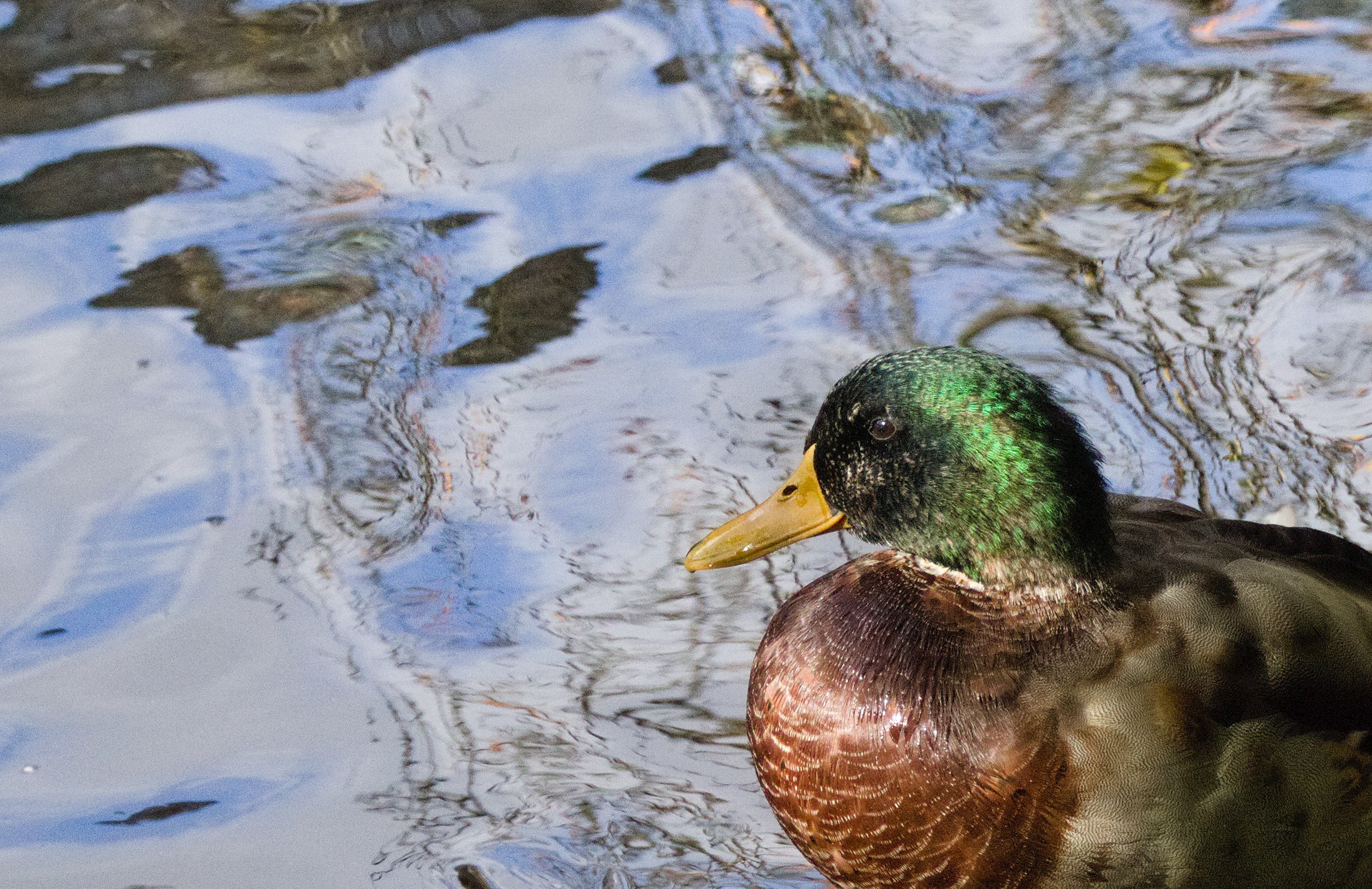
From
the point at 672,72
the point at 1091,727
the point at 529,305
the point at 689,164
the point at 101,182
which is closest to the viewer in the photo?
the point at 1091,727

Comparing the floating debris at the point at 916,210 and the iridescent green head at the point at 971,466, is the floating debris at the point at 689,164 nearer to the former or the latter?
the floating debris at the point at 916,210

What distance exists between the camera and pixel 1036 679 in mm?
2908

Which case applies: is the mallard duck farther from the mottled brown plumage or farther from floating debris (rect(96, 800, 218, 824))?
floating debris (rect(96, 800, 218, 824))

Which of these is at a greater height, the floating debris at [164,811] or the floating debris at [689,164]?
the floating debris at [689,164]

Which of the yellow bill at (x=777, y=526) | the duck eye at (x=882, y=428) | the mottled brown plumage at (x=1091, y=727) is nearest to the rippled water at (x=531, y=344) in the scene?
the mottled brown plumage at (x=1091, y=727)

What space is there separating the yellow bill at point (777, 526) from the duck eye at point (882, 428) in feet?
0.56

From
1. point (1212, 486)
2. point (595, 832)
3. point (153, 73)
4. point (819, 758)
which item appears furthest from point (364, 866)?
point (153, 73)

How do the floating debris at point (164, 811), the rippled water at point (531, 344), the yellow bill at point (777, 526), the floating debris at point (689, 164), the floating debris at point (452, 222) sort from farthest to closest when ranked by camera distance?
the floating debris at point (689, 164), the floating debris at point (452, 222), the rippled water at point (531, 344), the floating debris at point (164, 811), the yellow bill at point (777, 526)

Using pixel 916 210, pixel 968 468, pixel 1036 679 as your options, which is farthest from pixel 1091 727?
pixel 916 210

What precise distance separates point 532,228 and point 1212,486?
2.28 meters

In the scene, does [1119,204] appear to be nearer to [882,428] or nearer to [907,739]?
[882,428]

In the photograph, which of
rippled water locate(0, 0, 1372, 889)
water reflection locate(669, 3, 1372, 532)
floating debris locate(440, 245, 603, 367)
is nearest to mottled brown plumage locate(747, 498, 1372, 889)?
rippled water locate(0, 0, 1372, 889)

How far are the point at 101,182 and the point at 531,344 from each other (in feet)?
5.69

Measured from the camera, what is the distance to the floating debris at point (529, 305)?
4797 millimetres
